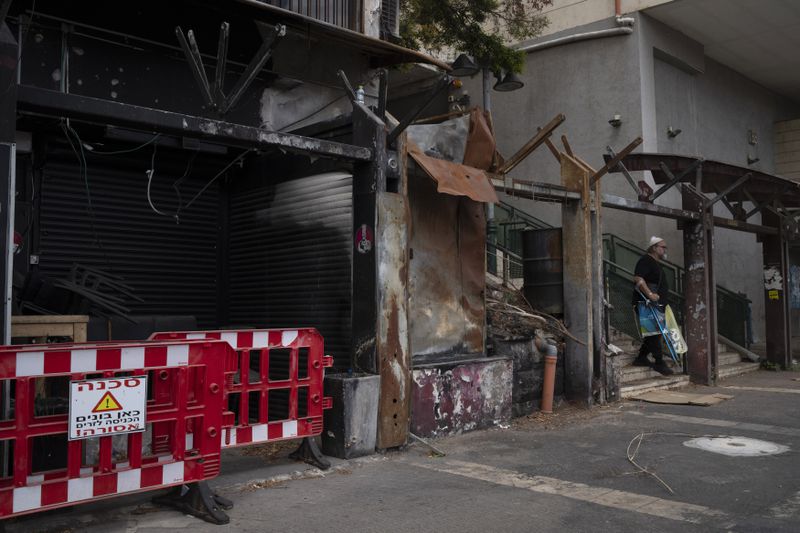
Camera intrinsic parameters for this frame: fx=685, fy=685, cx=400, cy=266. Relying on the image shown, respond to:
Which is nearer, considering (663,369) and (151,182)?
(151,182)

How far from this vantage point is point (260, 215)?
8.69m

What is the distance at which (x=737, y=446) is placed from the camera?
22.4ft

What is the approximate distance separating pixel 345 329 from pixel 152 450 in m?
2.82

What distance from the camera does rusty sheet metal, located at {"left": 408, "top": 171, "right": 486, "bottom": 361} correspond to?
26.0ft

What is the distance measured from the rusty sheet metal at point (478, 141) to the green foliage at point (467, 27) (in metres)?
7.20

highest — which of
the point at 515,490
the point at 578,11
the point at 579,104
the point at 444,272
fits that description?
the point at 578,11

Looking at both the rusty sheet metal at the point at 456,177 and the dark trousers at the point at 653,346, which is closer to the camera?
the rusty sheet metal at the point at 456,177

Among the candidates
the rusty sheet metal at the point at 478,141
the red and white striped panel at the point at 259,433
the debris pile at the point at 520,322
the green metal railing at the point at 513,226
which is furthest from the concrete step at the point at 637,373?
the red and white striped panel at the point at 259,433

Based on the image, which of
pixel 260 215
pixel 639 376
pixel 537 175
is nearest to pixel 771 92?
pixel 537 175

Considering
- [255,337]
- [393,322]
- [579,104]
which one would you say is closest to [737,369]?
[579,104]

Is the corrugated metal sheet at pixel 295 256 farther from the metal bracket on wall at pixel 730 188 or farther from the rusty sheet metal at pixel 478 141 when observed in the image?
the metal bracket on wall at pixel 730 188

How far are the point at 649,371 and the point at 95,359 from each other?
915cm

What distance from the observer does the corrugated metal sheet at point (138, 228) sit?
7.69 meters

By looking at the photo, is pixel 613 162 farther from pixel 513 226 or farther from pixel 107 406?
pixel 513 226
